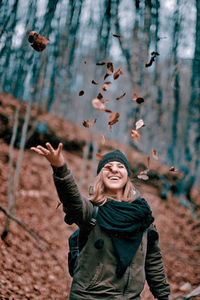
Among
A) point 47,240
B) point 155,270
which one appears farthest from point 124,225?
point 47,240

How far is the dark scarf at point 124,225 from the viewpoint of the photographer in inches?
66.5

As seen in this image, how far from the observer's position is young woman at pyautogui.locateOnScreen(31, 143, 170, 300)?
1.61m

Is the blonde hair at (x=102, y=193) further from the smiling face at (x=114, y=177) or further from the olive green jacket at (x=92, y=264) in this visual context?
the olive green jacket at (x=92, y=264)

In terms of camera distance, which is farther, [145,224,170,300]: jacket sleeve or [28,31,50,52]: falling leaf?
[28,31,50,52]: falling leaf

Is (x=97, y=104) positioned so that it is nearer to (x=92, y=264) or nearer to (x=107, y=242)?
(x=107, y=242)

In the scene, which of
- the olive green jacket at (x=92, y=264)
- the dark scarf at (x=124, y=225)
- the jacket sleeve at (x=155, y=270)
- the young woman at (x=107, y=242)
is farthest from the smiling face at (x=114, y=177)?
the jacket sleeve at (x=155, y=270)

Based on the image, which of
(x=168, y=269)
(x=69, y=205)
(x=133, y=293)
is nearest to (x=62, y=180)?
(x=69, y=205)

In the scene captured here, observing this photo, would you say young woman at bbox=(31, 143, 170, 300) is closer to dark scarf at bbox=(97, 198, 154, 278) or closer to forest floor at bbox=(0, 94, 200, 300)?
dark scarf at bbox=(97, 198, 154, 278)

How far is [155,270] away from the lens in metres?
2.05

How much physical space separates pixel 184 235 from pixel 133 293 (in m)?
7.37

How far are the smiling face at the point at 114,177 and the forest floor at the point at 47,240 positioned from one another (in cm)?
53

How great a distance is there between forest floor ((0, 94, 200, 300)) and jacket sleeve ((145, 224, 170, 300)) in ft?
2.23

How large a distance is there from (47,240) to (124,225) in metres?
4.55

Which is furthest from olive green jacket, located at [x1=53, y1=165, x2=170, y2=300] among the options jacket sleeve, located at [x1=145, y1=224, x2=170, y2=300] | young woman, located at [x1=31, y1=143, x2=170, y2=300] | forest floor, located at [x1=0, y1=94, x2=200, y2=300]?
forest floor, located at [x1=0, y1=94, x2=200, y2=300]
